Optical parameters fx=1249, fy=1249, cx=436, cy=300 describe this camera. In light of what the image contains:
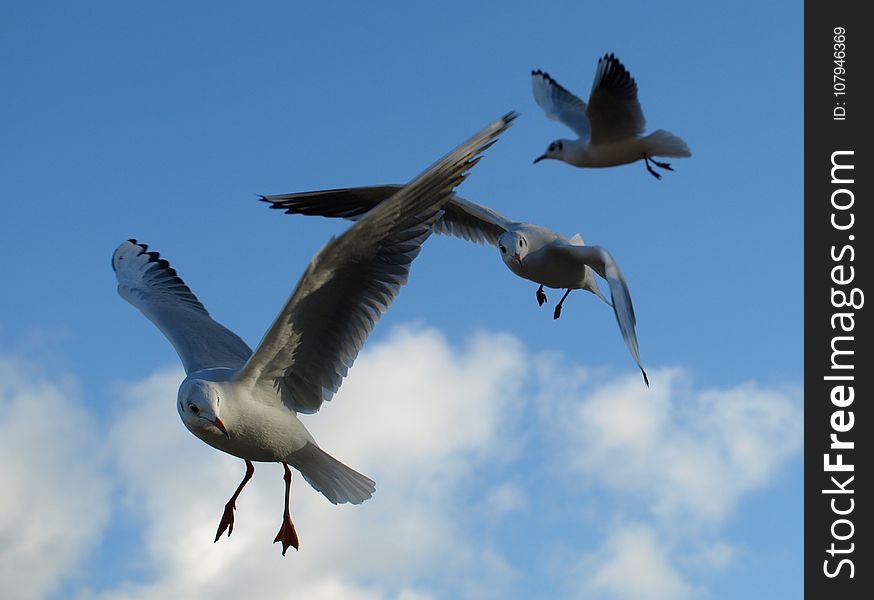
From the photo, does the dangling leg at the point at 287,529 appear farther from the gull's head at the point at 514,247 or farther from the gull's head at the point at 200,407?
the gull's head at the point at 514,247

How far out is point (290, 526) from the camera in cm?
571

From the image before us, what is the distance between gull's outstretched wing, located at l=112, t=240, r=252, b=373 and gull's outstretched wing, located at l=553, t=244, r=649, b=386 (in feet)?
5.70

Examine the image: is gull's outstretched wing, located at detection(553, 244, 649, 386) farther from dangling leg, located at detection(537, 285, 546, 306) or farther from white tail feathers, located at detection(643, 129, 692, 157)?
white tail feathers, located at detection(643, 129, 692, 157)

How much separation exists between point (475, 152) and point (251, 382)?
4.41ft

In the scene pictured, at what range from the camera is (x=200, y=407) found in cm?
486

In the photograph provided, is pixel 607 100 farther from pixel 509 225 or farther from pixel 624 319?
pixel 624 319

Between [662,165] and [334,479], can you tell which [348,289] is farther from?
[662,165]

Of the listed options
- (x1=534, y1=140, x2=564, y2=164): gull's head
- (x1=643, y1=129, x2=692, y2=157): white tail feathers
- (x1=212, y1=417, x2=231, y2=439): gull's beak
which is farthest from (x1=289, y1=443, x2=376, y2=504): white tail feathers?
(x1=534, y1=140, x2=564, y2=164): gull's head

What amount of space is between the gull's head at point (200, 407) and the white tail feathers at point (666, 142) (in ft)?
15.3

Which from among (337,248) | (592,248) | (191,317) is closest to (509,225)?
(592,248)

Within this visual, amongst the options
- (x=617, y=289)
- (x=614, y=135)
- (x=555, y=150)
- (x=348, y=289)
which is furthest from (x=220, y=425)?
(x=555, y=150)

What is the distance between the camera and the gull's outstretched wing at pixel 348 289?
4773mm

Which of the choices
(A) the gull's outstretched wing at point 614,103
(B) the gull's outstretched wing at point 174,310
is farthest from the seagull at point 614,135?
(B) the gull's outstretched wing at point 174,310
